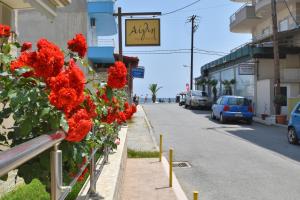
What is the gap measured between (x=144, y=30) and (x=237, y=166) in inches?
322

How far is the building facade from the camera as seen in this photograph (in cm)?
3195

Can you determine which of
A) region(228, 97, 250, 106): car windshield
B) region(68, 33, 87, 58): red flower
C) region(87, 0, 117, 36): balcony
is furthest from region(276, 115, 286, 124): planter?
region(68, 33, 87, 58): red flower

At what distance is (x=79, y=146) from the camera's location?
3.31 m

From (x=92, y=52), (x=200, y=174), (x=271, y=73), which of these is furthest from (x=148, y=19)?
(x=271, y=73)

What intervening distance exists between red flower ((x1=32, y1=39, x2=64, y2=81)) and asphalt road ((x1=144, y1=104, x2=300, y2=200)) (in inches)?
217

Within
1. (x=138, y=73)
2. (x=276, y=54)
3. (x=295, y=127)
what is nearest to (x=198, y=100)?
(x=276, y=54)

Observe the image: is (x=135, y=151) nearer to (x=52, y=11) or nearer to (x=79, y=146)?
(x=52, y=11)

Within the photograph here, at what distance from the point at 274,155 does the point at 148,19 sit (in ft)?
24.3

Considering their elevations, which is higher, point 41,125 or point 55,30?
point 55,30

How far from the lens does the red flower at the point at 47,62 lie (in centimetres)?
297

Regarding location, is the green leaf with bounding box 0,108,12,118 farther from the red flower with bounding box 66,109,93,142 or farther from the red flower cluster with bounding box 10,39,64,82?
the red flower with bounding box 66,109,93,142

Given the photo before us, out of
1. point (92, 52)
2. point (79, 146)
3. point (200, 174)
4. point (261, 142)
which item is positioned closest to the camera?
point (79, 146)

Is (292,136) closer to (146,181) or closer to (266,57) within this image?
(146,181)

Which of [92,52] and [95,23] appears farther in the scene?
[95,23]
